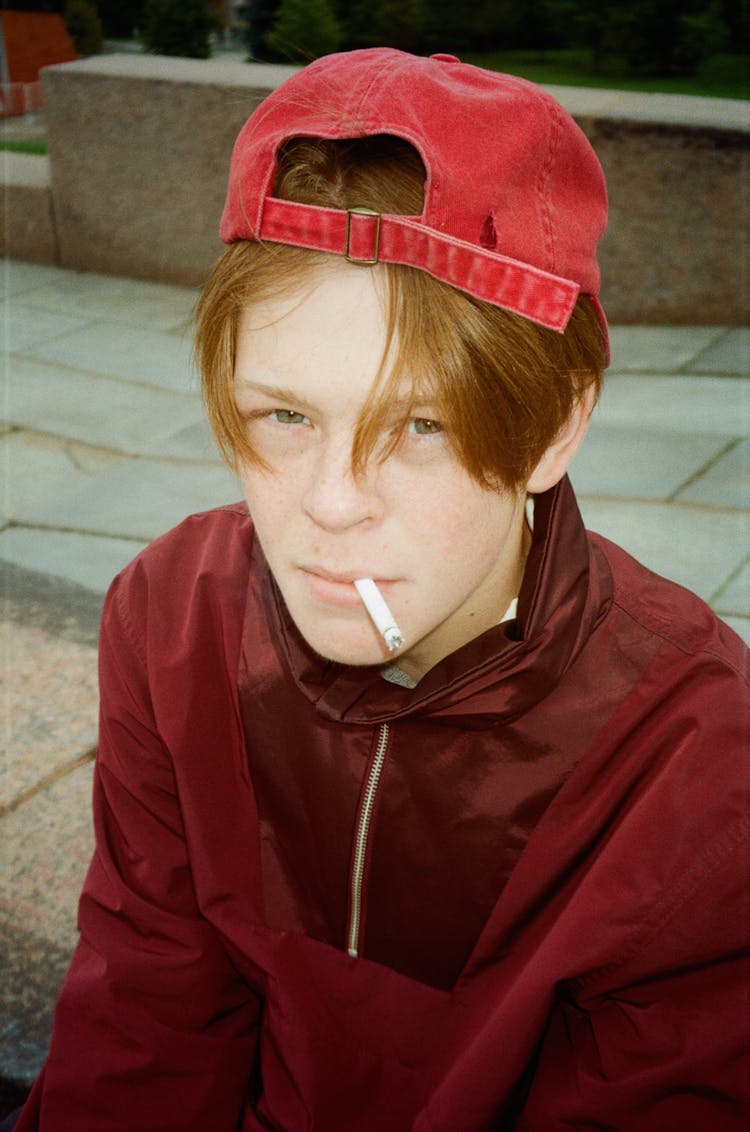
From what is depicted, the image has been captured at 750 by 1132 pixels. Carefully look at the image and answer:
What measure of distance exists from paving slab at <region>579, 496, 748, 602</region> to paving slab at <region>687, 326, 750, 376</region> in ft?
5.41

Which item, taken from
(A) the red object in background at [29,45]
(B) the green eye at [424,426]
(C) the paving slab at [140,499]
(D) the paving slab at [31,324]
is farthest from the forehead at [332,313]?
(A) the red object in background at [29,45]

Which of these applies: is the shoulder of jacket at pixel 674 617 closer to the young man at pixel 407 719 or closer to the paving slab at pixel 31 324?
the young man at pixel 407 719

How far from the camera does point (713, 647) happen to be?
4.94 feet

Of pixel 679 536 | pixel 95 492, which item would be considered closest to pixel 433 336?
pixel 679 536

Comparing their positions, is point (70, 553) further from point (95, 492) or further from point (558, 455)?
point (558, 455)

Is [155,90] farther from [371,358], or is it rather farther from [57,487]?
[371,358]

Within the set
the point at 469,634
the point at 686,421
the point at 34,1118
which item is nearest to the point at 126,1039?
the point at 34,1118

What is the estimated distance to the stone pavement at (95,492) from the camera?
8.71 ft

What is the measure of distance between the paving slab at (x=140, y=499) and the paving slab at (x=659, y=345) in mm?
2230

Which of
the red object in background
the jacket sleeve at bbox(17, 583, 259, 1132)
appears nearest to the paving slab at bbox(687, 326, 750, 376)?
the jacket sleeve at bbox(17, 583, 259, 1132)

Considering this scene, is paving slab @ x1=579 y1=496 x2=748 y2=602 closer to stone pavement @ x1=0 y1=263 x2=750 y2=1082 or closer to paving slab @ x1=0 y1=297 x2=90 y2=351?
stone pavement @ x1=0 y1=263 x2=750 y2=1082

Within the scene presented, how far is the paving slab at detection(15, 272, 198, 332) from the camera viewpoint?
22.5 ft

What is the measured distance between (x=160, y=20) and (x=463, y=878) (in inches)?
596

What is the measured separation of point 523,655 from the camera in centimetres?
150
